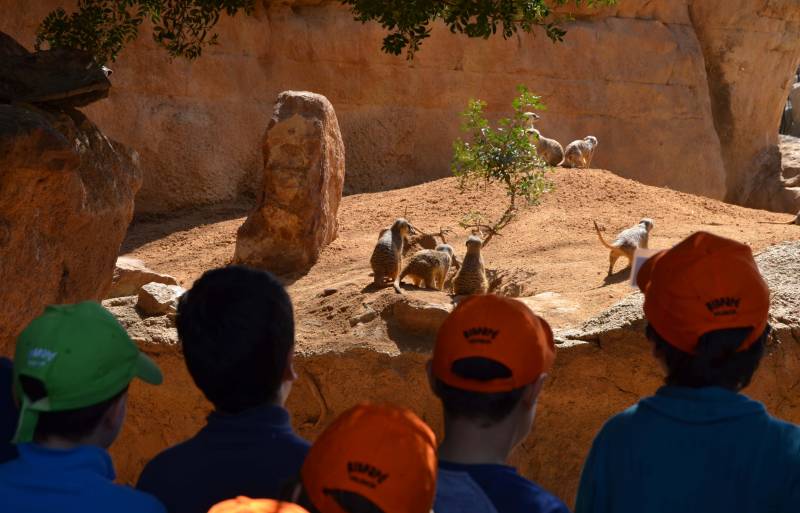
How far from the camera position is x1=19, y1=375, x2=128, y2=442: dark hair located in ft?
6.51

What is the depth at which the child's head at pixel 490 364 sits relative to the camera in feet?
6.72

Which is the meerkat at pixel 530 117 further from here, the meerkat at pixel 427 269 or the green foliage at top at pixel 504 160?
the meerkat at pixel 427 269

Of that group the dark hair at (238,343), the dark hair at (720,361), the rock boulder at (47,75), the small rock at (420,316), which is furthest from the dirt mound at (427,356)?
the dark hair at (238,343)

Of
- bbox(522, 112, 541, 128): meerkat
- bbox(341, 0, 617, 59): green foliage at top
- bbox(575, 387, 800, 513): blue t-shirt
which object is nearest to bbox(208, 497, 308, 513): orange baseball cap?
bbox(575, 387, 800, 513): blue t-shirt

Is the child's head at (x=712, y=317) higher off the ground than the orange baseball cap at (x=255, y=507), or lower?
higher

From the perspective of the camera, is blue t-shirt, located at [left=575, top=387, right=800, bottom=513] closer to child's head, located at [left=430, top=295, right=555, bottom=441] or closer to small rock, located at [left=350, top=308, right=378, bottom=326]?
child's head, located at [left=430, top=295, right=555, bottom=441]

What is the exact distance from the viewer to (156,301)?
6.62 meters

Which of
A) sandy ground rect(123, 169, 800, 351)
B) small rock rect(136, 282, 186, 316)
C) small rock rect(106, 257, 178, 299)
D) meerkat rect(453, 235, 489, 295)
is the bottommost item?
small rock rect(106, 257, 178, 299)

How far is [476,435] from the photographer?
6.66 ft

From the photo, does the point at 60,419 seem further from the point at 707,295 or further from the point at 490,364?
the point at 707,295

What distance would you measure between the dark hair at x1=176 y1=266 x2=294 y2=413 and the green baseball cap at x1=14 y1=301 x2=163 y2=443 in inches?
5.6

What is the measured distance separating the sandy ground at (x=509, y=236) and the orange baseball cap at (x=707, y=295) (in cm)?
378

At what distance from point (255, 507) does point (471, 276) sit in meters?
6.19

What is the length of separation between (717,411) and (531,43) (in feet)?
49.4
